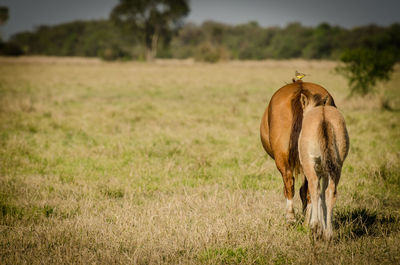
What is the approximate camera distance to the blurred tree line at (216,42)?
201 feet

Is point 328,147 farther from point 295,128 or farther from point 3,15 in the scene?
point 3,15

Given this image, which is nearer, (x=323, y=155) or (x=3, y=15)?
(x=323, y=155)

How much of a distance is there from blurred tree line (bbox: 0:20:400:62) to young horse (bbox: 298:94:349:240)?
5649 centimetres

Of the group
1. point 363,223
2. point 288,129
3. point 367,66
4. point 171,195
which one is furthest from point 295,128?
point 367,66

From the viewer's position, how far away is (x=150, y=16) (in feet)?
201

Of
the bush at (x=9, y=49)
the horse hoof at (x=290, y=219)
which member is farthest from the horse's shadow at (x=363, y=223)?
the bush at (x=9, y=49)

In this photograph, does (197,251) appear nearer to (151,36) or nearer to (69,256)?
(69,256)

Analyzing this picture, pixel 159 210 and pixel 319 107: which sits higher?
pixel 319 107

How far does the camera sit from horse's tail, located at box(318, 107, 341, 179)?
9.45ft

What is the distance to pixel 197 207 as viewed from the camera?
4.68m

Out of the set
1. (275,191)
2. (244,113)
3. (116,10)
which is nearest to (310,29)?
(116,10)

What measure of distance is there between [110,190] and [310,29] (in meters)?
101

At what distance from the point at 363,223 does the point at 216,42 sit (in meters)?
107

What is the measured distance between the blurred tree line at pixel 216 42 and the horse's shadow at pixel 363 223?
2164 inches
